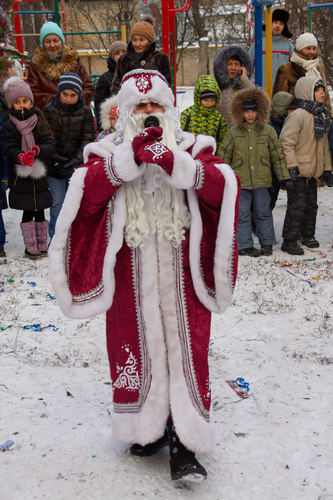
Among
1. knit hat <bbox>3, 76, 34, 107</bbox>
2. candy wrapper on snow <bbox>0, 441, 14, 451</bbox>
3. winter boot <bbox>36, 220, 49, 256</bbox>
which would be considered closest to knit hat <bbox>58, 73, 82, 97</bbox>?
knit hat <bbox>3, 76, 34, 107</bbox>

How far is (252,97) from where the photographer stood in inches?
242

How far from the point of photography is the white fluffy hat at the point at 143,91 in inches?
103

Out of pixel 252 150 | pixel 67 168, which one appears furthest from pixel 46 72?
pixel 252 150

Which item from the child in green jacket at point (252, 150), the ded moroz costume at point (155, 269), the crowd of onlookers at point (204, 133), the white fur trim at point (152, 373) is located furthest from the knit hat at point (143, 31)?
the white fur trim at point (152, 373)

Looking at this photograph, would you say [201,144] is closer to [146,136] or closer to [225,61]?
[146,136]

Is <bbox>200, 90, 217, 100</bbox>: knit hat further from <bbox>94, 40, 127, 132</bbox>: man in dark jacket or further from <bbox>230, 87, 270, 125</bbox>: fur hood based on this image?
<bbox>94, 40, 127, 132</bbox>: man in dark jacket

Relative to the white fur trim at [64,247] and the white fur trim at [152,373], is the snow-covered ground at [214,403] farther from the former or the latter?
the white fur trim at [64,247]

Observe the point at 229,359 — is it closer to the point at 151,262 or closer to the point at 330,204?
the point at 151,262

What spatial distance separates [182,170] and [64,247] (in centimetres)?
68

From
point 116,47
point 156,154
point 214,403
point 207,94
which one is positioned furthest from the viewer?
point 116,47

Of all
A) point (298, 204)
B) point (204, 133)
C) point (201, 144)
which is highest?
point (204, 133)

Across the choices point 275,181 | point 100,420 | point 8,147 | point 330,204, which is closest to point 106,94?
point 8,147

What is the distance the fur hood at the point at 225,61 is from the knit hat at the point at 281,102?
0.60 metres

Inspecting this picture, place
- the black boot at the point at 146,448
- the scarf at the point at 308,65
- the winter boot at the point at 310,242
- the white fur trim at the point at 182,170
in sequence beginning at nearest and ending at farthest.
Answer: the white fur trim at the point at 182,170, the black boot at the point at 146,448, the winter boot at the point at 310,242, the scarf at the point at 308,65
